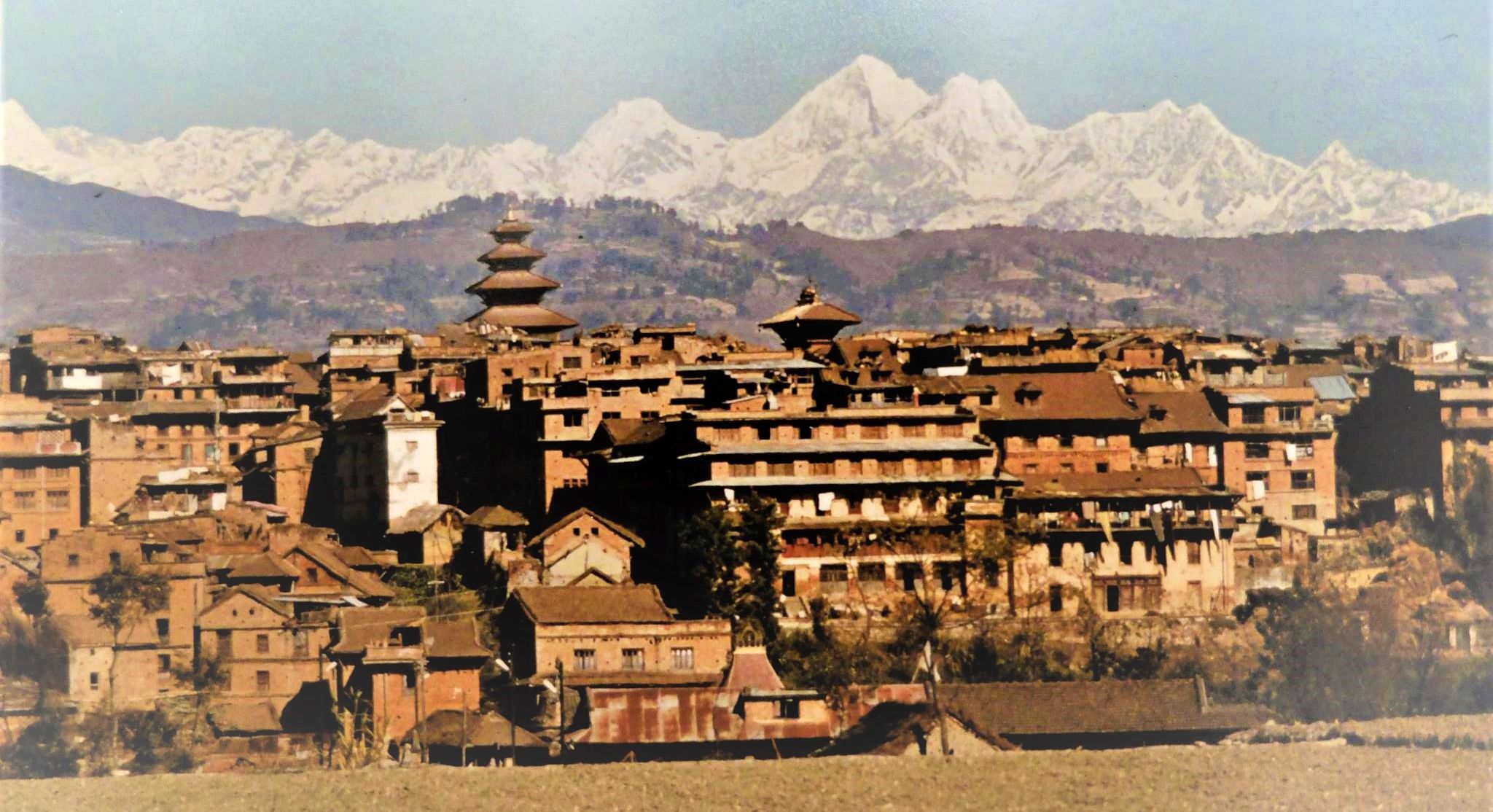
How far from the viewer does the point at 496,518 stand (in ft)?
202

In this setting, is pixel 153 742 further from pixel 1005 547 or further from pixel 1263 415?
pixel 1263 415

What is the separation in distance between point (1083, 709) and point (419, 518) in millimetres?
16706

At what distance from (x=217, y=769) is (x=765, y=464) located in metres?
12.2

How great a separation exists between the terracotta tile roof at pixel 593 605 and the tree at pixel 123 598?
7867 millimetres

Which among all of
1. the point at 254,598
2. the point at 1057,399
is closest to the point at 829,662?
the point at 254,598

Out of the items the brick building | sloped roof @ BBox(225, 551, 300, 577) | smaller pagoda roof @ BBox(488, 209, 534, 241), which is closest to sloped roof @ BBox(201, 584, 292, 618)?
sloped roof @ BBox(225, 551, 300, 577)

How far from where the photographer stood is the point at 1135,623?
5853 centimetres

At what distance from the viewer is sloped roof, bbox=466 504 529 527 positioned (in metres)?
61.0

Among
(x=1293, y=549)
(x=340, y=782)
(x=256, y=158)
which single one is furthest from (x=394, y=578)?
(x=256, y=158)

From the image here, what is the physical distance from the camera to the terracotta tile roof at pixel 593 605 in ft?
175

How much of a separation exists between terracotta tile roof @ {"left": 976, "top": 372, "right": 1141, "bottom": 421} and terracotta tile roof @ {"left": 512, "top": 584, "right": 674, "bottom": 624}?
11462 mm

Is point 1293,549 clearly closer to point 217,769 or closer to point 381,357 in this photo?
point 217,769

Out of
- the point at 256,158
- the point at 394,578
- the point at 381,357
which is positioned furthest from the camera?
the point at 256,158

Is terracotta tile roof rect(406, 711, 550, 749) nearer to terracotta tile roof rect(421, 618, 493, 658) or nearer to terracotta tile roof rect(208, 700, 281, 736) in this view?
terracotta tile roof rect(421, 618, 493, 658)
